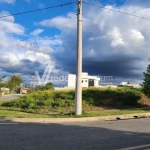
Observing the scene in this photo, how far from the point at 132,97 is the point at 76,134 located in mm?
14669

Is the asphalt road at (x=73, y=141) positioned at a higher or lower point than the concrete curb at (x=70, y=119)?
lower

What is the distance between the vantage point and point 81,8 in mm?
16297

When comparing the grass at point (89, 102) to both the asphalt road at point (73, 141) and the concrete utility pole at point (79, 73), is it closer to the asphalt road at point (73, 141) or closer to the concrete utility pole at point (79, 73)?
the concrete utility pole at point (79, 73)

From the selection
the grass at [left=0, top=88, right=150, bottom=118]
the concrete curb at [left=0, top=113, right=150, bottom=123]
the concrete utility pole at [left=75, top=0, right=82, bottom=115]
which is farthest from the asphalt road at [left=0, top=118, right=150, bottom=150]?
→ the grass at [left=0, top=88, right=150, bottom=118]

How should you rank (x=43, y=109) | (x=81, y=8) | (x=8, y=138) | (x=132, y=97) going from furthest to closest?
(x=132, y=97), (x=43, y=109), (x=81, y=8), (x=8, y=138)

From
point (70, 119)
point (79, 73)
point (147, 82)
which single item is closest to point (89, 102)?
point (147, 82)

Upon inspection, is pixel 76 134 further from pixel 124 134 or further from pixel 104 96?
pixel 104 96

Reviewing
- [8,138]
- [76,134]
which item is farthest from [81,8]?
[8,138]

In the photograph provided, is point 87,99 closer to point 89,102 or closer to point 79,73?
point 89,102

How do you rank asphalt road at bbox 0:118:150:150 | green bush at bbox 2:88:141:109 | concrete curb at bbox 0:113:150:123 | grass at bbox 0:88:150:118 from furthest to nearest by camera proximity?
green bush at bbox 2:88:141:109, grass at bbox 0:88:150:118, concrete curb at bbox 0:113:150:123, asphalt road at bbox 0:118:150:150

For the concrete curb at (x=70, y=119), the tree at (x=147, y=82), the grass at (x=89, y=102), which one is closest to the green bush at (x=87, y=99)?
the grass at (x=89, y=102)

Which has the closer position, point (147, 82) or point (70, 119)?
point (70, 119)

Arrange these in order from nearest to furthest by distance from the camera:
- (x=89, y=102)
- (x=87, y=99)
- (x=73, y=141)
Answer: (x=73, y=141)
(x=89, y=102)
(x=87, y=99)

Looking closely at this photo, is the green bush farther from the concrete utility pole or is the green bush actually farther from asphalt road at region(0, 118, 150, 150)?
asphalt road at region(0, 118, 150, 150)
